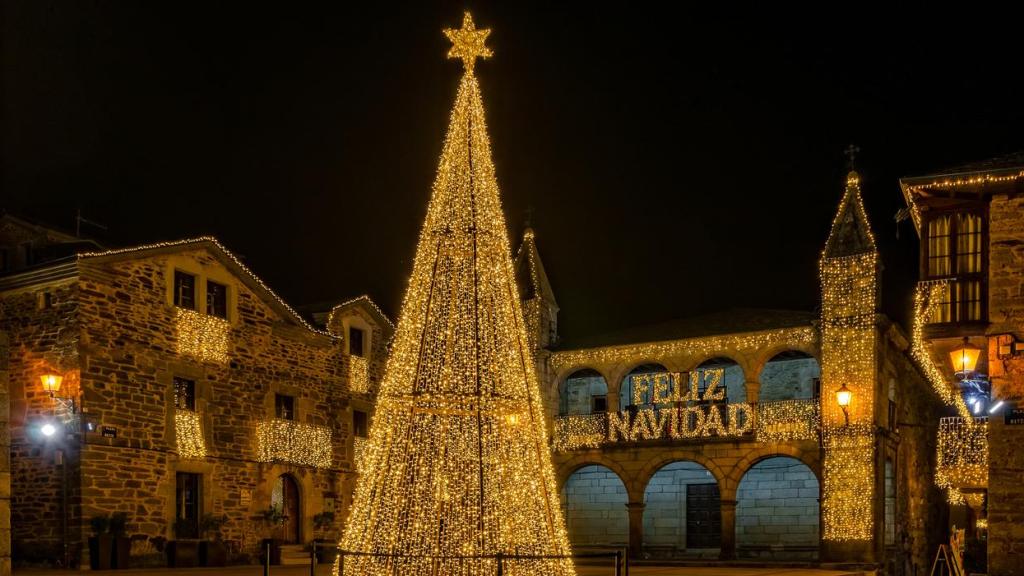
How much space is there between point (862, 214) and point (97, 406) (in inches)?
694

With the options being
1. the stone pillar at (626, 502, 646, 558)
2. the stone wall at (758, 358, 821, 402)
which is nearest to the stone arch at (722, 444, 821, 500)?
the stone wall at (758, 358, 821, 402)

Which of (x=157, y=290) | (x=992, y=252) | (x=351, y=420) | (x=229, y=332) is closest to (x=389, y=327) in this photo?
(x=351, y=420)

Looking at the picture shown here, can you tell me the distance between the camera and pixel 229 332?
23.5 meters

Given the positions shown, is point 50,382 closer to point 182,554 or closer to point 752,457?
point 182,554

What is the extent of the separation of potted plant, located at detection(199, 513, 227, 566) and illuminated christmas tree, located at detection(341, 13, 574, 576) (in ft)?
37.0

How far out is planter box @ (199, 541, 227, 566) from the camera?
21328mm

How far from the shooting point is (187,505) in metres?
22.0

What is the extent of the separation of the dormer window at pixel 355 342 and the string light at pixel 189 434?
6.06 meters

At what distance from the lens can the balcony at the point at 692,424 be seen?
1027 inches

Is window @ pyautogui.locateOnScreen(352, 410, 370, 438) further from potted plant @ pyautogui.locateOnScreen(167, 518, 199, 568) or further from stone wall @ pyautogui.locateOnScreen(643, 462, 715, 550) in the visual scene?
stone wall @ pyautogui.locateOnScreen(643, 462, 715, 550)

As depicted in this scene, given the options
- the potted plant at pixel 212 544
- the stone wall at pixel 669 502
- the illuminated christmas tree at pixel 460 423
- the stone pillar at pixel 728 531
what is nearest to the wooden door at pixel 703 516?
the stone wall at pixel 669 502

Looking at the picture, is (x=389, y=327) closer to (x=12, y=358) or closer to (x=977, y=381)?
(x=12, y=358)

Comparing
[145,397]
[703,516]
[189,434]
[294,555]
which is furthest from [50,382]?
[703,516]

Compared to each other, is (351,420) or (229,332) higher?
(229,332)
